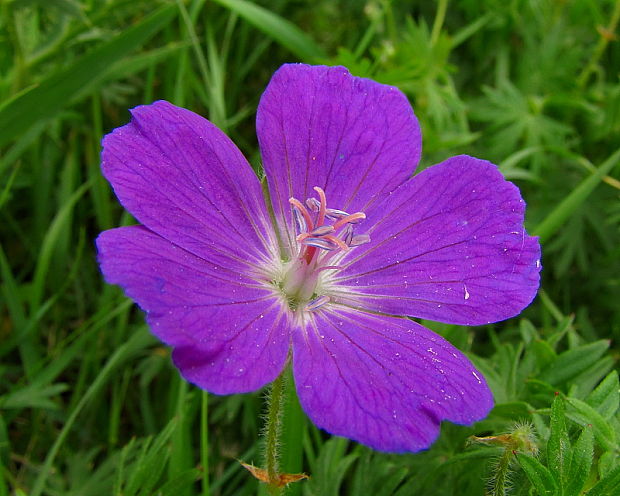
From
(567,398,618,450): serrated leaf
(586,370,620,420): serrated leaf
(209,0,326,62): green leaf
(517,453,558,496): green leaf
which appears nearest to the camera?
(517,453,558,496): green leaf

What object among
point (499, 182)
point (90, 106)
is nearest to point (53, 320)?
point (90, 106)

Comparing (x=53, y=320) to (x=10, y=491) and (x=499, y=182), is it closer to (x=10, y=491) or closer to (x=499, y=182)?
(x=10, y=491)

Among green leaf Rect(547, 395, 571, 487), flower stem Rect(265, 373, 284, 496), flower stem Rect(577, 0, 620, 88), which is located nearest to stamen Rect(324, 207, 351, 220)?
flower stem Rect(265, 373, 284, 496)

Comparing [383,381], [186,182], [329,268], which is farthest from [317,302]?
[186,182]

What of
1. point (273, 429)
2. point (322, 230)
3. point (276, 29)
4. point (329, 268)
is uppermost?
point (276, 29)

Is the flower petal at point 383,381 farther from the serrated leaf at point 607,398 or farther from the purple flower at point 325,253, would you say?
the serrated leaf at point 607,398

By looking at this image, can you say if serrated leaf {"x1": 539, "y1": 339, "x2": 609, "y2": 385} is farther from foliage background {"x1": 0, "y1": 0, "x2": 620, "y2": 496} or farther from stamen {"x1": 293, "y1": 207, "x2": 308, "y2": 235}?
stamen {"x1": 293, "y1": 207, "x2": 308, "y2": 235}

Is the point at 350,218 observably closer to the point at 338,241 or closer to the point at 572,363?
the point at 338,241

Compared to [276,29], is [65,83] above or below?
below
